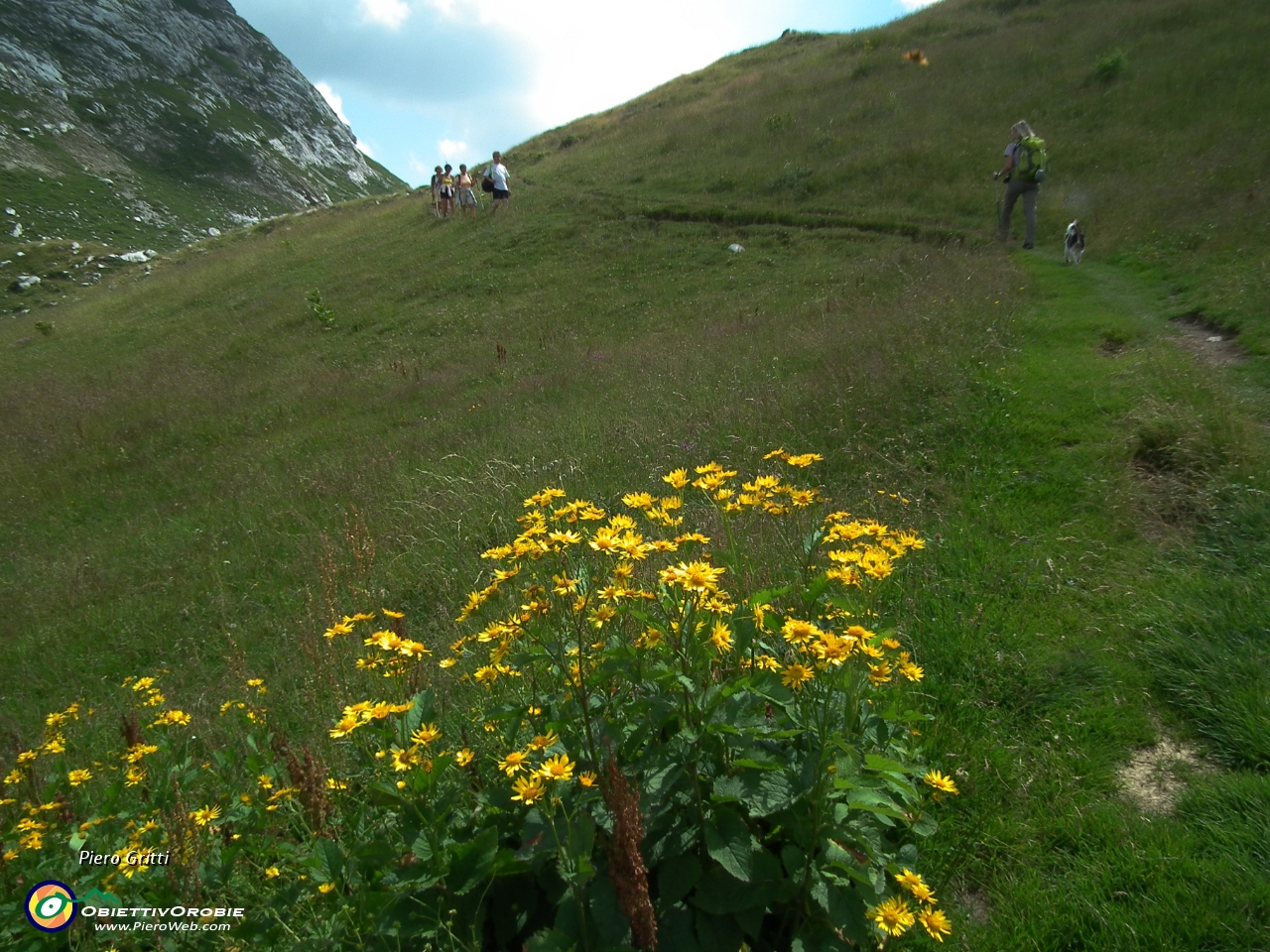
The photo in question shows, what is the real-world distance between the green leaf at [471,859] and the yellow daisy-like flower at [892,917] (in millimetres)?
1083

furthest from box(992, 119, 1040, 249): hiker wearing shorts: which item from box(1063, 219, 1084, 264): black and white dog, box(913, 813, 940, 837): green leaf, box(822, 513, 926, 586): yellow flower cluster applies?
box(913, 813, 940, 837): green leaf

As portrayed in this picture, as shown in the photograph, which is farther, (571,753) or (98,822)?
(98,822)

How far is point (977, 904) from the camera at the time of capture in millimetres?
2408

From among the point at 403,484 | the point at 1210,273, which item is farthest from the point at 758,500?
the point at 1210,273

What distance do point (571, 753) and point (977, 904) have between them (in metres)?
1.52

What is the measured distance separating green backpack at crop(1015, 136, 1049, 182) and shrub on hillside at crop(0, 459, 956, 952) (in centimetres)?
1407

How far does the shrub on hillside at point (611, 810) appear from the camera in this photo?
192cm

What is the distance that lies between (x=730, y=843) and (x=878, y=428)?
528 cm

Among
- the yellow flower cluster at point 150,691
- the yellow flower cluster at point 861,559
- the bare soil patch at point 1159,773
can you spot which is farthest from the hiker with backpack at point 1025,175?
the yellow flower cluster at point 150,691

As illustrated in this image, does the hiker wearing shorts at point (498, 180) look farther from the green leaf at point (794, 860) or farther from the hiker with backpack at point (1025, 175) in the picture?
the green leaf at point (794, 860)

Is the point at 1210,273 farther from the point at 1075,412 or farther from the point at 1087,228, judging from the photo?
the point at 1075,412

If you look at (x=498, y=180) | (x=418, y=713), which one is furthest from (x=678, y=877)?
(x=498, y=180)

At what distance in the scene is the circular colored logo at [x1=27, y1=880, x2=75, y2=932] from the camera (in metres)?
2.38

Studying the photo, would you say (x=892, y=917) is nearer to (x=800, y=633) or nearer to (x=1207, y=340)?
(x=800, y=633)
